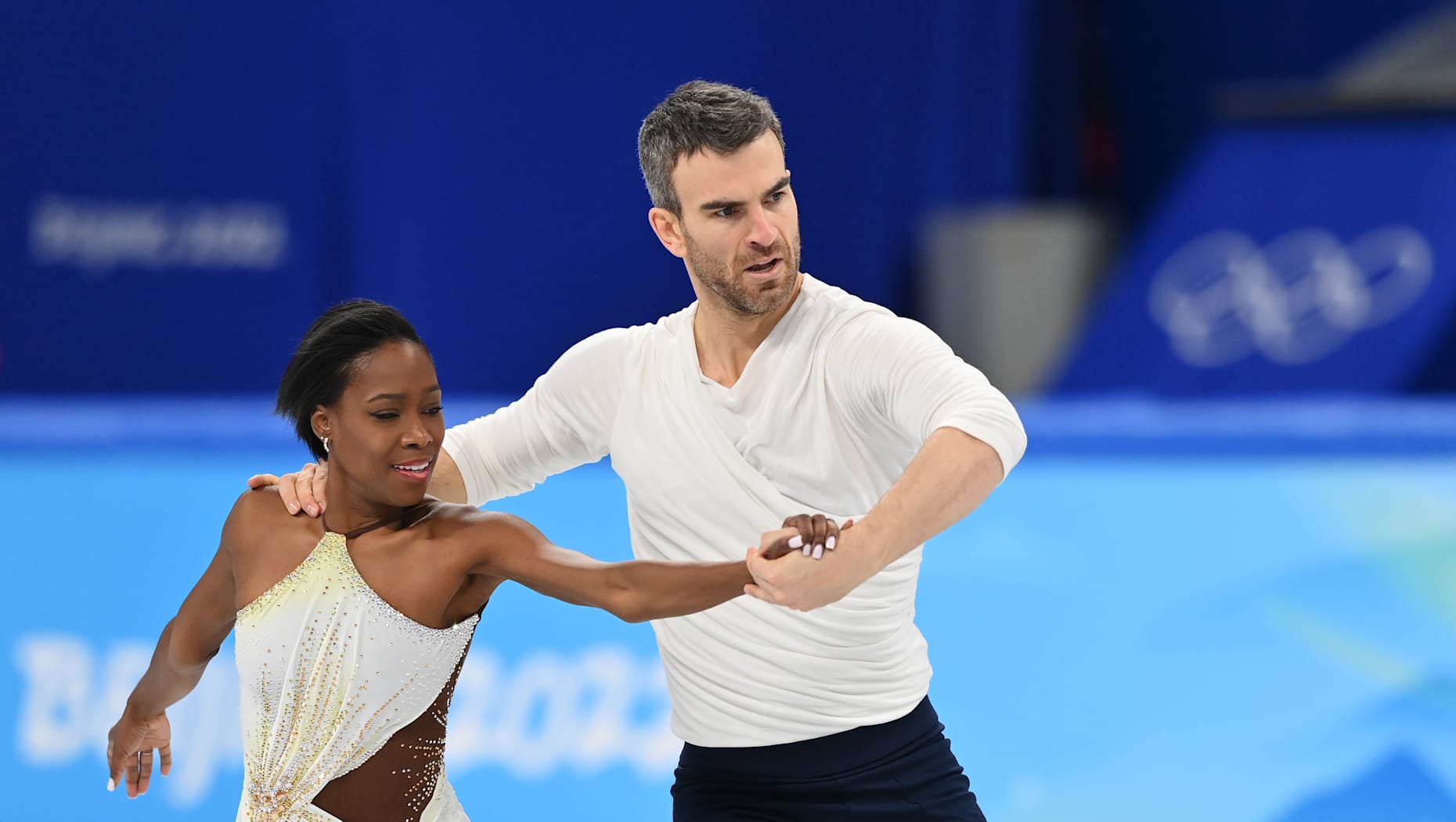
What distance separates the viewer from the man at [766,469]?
2.43 meters

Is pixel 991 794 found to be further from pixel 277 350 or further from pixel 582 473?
pixel 277 350

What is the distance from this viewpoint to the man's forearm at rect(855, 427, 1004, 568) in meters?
2.16

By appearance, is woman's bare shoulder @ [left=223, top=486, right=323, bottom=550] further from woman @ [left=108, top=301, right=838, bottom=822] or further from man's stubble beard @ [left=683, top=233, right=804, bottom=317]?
man's stubble beard @ [left=683, top=233, right=804, bottom=317]

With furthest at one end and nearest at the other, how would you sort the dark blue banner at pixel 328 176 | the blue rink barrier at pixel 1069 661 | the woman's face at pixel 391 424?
1. the dark blue banner at pixel 328 176
2. the blue rink barrier at pixel 1069 661
3. the woman's face at pixel 391 424

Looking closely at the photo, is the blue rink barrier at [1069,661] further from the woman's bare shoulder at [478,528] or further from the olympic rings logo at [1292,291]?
the olympic rings logo at [1292,291]

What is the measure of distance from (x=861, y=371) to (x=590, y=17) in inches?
166

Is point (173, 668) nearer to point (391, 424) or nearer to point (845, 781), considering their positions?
A: point (391, 424)

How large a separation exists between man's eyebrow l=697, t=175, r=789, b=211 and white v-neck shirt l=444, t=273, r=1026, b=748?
207 mm

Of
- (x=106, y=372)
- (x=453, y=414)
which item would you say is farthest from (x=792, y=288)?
(x=106, y=372)

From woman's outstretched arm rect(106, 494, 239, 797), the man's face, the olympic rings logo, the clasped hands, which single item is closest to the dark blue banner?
the olympic rings logo

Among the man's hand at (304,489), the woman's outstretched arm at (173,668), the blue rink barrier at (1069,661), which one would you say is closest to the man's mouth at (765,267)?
the man's hand at (304,489)

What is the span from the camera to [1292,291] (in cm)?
572

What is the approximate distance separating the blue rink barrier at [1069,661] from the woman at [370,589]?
1.23m

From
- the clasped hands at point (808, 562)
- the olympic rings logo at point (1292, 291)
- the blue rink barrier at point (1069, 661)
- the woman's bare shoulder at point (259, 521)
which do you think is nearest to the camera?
the clasped hands at point (808, 562)
